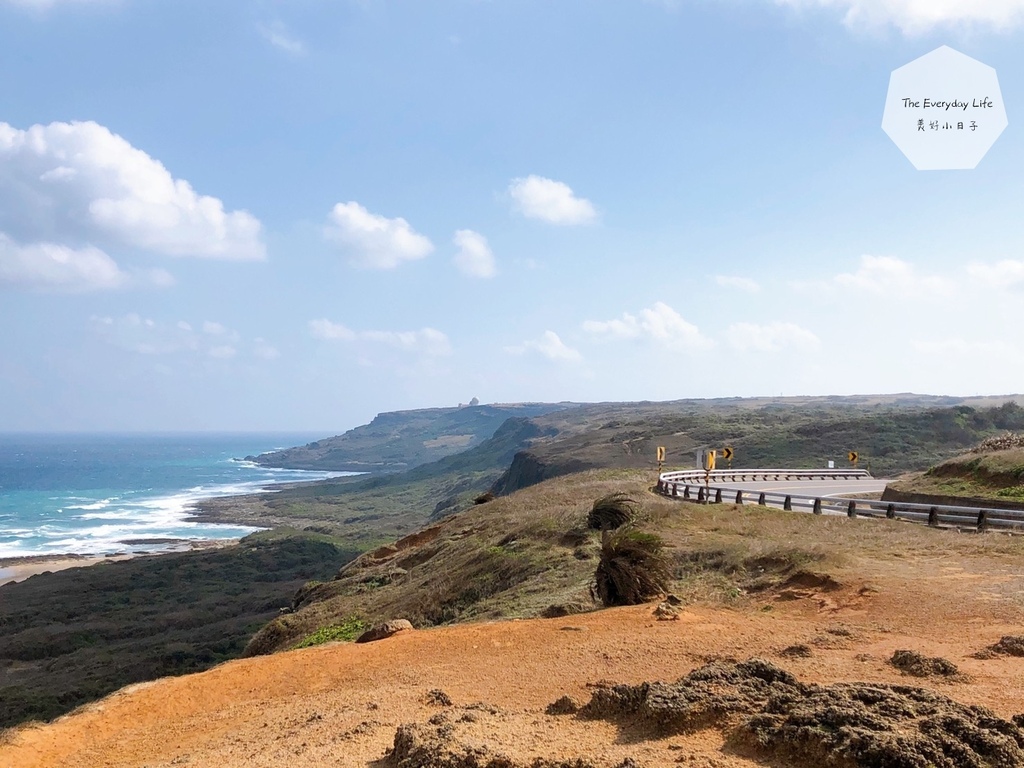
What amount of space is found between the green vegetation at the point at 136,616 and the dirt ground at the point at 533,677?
11929 millimetres

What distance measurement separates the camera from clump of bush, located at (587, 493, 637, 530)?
18516 millimetres

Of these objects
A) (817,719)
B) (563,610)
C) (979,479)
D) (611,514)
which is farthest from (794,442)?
(817,719)

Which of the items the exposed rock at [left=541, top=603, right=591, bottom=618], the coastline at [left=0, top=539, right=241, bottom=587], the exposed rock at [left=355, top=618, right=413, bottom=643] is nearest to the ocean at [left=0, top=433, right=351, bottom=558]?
the coastline at [left=0, top=539, right=241, bottom=587]

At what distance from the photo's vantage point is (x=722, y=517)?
19797mm

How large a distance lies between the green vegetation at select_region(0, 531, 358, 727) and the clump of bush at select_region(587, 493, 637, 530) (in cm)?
1413

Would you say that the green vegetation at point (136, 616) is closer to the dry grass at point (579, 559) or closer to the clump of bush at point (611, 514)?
the dry grass at point (579, 559)

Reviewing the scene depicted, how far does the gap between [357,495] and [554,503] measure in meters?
92.3

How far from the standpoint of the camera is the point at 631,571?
1234cm

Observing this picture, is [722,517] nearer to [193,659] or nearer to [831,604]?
[831,604]

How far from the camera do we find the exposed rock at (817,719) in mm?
4816

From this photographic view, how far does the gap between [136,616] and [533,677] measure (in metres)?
35.4

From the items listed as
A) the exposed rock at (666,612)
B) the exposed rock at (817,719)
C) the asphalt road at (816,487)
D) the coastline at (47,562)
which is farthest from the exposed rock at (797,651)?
the coastline at (47,562)

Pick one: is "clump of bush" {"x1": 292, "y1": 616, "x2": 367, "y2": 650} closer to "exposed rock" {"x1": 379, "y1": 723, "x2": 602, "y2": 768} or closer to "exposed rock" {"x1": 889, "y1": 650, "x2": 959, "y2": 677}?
"exposed rock" {"x1": 379, "y1": 723, "x2": 602, "y2": 768}

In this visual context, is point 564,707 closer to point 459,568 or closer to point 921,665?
point 921,665
